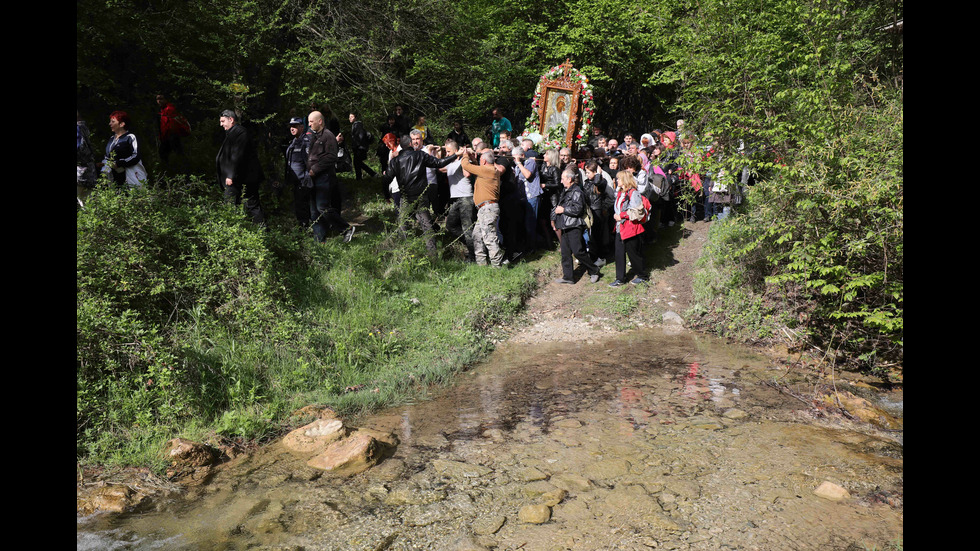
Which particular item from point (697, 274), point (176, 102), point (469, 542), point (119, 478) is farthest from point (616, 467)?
point (176, 102)

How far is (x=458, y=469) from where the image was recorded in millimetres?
4898

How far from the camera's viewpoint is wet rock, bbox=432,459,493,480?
4.80 meters

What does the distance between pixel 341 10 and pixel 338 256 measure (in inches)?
230

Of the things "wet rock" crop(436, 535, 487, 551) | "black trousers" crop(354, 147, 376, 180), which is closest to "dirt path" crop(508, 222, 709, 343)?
"wet rock" crop(436, 535, 487, 551)

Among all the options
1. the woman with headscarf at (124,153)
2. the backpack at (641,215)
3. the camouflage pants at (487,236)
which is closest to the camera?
the woman with headscarf at (124,153)

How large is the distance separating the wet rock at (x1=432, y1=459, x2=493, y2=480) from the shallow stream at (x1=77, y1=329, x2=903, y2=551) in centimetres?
2

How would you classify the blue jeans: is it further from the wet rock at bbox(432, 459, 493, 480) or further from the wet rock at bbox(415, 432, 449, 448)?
the wet rock at bbox(432, 459, 493, 480)

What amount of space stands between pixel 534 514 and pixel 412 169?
23.4ft

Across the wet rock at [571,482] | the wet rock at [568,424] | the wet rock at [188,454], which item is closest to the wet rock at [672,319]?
the wet rock at [568,424]

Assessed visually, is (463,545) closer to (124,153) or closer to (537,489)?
(537,489)

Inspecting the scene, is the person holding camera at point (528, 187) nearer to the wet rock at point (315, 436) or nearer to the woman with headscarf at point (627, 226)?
the woman with headscarf at point (627, 226)

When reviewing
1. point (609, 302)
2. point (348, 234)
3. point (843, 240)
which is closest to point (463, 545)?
point (843, 240)

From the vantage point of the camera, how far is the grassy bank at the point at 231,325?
18.0ft

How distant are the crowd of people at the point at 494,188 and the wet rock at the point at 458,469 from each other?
5.56 m
